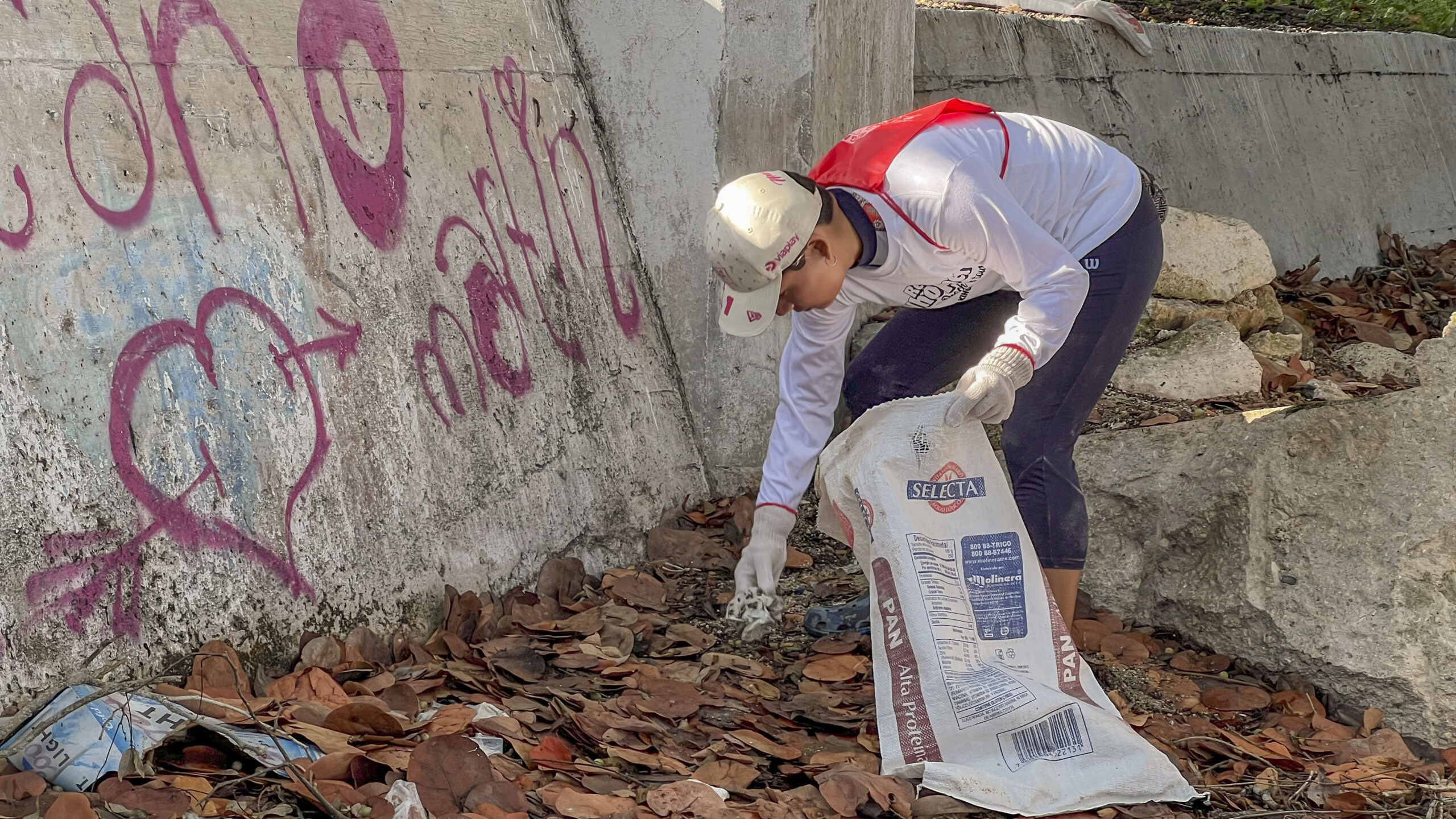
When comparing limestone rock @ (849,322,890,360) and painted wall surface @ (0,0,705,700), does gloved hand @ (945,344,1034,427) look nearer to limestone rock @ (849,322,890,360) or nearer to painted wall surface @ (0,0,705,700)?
painted wall surface @ (0,0,705,700)

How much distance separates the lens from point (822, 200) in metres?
2.52

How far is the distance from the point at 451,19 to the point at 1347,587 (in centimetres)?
272

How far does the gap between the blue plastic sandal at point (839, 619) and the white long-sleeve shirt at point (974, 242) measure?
1.21 feet

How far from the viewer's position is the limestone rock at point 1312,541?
9.12 feet

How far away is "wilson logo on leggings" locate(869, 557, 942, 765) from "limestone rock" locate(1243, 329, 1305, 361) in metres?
3.25

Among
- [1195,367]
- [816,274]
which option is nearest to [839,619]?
[816,274]

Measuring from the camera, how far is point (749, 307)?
2.49 metres

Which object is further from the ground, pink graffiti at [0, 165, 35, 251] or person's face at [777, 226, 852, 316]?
pink graffiti at [0, 165, 35, 251]

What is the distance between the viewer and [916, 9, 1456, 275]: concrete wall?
5805 millimetres

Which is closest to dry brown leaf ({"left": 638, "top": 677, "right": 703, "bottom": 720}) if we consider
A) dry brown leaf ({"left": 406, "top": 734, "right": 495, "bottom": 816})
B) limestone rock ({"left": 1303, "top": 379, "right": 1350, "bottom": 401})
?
dry brown leaf ({"left": 406, "top": 734, "right": 495, "bottom": 816})

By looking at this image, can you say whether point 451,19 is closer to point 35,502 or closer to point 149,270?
point 149,270

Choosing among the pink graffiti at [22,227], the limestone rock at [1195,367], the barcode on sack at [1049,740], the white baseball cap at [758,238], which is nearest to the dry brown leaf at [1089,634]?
the barcode on sack at [1049,740]

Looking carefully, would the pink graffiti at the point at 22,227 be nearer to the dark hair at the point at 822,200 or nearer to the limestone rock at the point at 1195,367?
the dark hair at the point at 822,200

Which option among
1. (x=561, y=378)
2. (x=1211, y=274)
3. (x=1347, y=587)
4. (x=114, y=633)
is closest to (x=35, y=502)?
(x=114, y=633)
